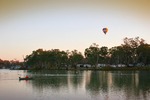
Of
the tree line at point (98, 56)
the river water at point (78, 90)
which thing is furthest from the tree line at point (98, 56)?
the river water at point (78, 90)

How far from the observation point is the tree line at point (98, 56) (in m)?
119

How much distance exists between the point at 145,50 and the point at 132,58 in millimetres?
13559

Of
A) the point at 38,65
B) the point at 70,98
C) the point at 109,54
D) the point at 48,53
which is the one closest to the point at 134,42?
the point at 109,54

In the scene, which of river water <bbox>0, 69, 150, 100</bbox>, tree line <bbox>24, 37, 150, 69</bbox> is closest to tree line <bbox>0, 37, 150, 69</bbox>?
tree line <bbox>24, 37, 150, 69</bbox>

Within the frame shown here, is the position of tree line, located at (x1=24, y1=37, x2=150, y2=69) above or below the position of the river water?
above

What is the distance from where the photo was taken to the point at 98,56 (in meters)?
138

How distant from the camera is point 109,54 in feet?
466

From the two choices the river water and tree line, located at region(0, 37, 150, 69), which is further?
tree line, located at region(0, 37, 150, 69)

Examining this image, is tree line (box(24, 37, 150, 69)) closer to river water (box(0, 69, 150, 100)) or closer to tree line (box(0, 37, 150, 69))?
tree line (box(0, 37, 150, 69))

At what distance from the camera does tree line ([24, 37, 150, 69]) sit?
119125mm

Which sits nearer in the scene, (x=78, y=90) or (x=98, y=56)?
(x=78, y=90)

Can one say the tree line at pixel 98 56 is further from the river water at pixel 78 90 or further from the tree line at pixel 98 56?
the river water at pixel 78 90

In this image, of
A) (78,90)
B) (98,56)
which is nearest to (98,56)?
(98,56)

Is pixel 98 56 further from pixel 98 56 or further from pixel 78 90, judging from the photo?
pixel 78 90
